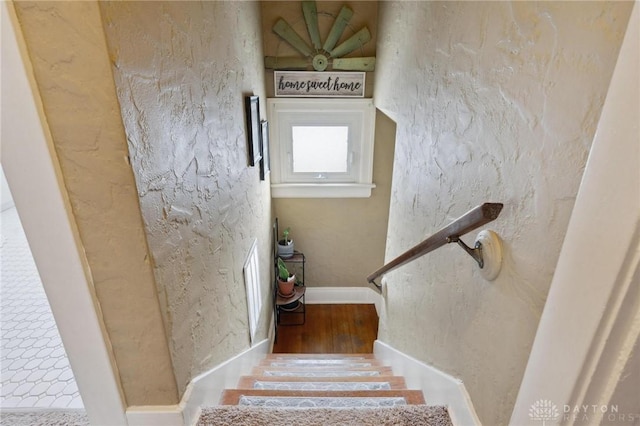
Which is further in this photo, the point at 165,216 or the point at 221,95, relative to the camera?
the point at 221,95

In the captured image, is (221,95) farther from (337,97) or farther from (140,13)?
(337,97)

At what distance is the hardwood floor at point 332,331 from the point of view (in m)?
3.09

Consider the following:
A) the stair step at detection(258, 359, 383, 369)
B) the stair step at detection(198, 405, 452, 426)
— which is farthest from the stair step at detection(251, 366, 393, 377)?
the stair step at detection(198, 405, 452, 426)

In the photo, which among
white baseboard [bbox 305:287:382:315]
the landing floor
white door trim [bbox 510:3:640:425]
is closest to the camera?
white door trim [bbox 510:3:640:425]

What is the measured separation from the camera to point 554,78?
2.07 ft

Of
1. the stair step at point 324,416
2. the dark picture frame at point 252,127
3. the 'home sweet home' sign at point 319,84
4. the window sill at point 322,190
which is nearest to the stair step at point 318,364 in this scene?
the stair step at point 324,416

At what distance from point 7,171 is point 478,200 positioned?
114 cm

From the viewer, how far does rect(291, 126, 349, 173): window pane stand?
307cm

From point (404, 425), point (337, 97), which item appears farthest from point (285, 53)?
point (404, 425)

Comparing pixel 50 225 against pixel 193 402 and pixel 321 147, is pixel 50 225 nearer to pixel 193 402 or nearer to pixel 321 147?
pixel 193 402

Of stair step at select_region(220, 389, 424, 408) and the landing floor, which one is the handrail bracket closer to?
stair step at select_region(220, 389, 424, 408)

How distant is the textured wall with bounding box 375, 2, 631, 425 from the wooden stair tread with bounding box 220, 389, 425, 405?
6.7 inches

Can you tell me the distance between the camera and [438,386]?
1261mm

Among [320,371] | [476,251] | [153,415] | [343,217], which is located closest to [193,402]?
[153,415]
